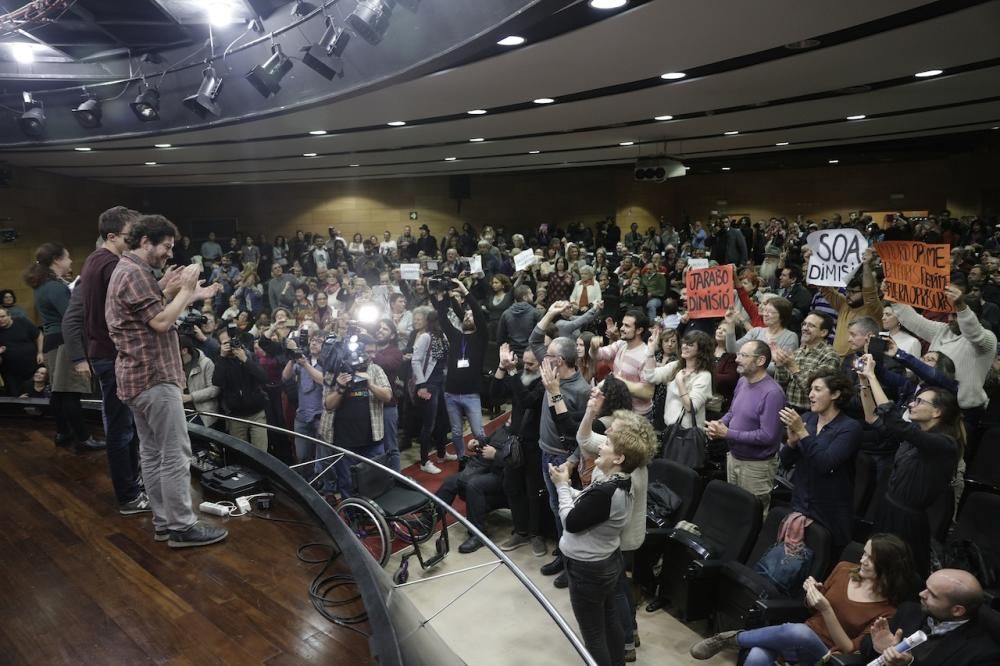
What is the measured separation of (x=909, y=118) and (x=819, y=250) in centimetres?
436

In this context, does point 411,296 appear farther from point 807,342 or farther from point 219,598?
point 219,598

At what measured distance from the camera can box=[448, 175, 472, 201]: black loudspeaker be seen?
17.8m

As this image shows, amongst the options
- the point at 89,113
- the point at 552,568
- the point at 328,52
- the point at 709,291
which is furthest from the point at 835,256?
the point at 89,113

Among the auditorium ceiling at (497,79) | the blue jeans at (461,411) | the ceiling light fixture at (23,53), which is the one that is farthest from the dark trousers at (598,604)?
the ceiling light fixture at (23,53)

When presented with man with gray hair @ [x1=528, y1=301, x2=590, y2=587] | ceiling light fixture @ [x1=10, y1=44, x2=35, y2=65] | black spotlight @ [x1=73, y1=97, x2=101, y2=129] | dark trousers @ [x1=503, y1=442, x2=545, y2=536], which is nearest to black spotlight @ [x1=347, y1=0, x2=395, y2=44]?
man with gray hair @ [x1=528, y1=301, x2=590, y2=587]

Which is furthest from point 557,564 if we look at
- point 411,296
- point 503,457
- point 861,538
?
point 411,296

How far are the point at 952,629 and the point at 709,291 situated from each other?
3.24m

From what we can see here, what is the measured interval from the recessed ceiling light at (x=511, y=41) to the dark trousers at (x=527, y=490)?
2.42 meters

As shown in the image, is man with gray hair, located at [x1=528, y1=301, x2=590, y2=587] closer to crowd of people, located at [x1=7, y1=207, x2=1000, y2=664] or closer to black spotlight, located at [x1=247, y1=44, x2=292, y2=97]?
crowd of people, located at [x1=7, y1=207, x2=1000, y2=664]

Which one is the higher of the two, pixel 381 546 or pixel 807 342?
pixel 807 342

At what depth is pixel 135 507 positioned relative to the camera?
3.15 metres

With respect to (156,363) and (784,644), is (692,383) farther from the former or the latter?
(156,363)

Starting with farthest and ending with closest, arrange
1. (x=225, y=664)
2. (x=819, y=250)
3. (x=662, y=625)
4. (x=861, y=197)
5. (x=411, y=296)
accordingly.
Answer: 1. (x=861, y=197)
2. (x=411, y=296)
3. (x=819, y=250)
4. (x=662, y=625)
5. (x=225, y=664)

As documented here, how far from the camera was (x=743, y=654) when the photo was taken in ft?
9.93
